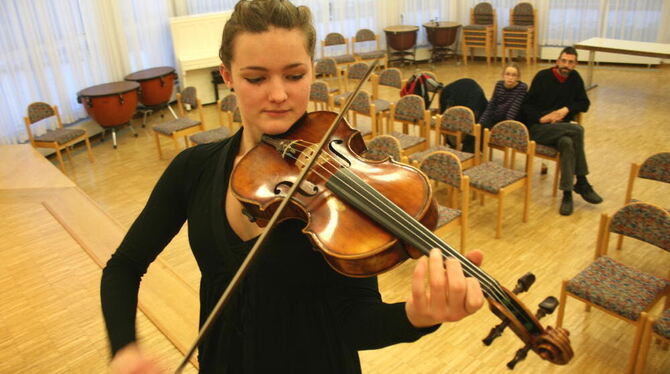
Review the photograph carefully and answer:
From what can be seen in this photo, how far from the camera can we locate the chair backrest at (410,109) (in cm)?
584

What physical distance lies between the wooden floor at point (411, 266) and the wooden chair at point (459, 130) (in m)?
0.47

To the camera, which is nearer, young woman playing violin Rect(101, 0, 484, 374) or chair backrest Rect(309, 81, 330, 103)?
young woman playing violin Rect(101, 0, 484, 374)

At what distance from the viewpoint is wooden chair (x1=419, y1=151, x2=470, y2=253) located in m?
4.18

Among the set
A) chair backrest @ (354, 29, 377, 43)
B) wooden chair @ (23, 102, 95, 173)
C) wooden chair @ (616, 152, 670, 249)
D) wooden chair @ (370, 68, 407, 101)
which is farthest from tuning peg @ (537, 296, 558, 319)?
chair backrest @ (354, 29, 377, 43)

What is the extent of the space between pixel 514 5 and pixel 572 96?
18.0ft

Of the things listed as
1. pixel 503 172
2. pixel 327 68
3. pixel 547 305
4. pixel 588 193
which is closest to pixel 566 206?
pixel 588 193

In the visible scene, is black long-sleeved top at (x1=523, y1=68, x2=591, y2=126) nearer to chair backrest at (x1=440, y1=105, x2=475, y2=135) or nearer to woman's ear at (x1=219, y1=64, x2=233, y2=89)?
chair backrest at (x1=440, y1=105, x2=475, y2=135)

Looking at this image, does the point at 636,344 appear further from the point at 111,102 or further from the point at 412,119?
the point at 111,102

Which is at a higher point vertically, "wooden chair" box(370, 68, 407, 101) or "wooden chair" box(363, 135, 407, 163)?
"wooden chair" box(370, 68, 407, 101)

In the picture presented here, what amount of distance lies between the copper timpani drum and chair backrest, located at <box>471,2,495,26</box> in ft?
19.7

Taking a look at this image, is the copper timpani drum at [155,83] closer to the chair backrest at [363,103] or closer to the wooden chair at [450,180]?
the chair backrest at [363,103]

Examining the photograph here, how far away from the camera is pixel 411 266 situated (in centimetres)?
432

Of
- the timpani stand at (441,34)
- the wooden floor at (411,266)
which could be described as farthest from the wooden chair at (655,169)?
the timpani stand at (441,34)

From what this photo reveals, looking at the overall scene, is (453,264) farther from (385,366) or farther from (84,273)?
(84,273)
